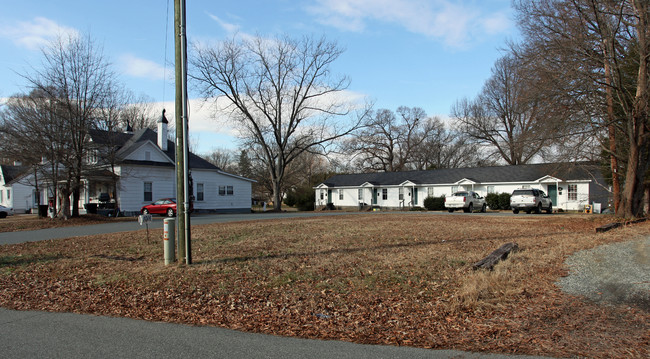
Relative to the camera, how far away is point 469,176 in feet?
138

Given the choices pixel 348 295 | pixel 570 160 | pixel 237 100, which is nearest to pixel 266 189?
pixel 237 100

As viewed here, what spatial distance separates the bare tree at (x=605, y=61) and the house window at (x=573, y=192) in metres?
18.5

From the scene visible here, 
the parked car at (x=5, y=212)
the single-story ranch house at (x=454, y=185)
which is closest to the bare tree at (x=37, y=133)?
the parked car at (x=5, y=212)

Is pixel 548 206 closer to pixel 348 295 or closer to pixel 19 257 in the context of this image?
pixel 348 295

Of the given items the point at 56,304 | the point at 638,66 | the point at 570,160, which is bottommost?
the point at 56,304

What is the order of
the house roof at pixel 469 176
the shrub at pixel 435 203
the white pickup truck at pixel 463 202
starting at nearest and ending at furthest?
the white pickup truck at pixel 463 202, the house roof at pixel 469 176, the shrub at pixel 435 203

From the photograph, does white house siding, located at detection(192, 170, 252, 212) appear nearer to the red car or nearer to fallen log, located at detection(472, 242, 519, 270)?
the red car

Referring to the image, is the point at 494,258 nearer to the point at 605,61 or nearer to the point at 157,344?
the point at 157,344

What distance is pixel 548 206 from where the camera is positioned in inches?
1231

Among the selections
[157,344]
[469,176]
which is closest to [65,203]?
[157,344]

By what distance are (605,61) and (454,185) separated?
2597 centimetres

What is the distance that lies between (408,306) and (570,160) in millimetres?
18630

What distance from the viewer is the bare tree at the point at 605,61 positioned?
16.6 meters

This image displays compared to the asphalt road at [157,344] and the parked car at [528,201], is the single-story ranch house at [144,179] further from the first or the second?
the parked car at [528,201]
